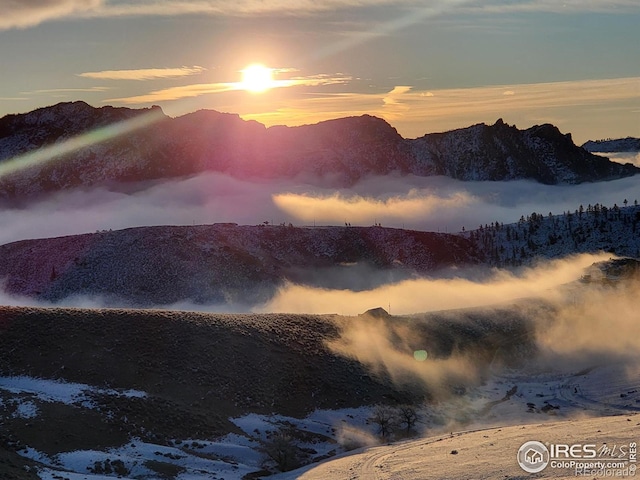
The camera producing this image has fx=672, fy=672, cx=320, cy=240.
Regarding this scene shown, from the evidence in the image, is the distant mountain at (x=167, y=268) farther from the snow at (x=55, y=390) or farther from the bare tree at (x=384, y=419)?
the snow at (x=55, y=390)

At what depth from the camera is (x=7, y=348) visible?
74188mm

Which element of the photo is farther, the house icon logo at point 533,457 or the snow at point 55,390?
the snow at point 55,390

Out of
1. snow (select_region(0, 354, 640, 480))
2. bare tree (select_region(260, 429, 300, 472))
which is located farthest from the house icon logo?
bare tree (select_region(260, 429, 300, 472))

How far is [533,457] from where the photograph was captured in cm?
4281

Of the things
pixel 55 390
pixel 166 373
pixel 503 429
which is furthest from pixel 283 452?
pixel 55 390

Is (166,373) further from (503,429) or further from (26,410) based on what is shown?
(503,429)

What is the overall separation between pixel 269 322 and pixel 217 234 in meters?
93.7

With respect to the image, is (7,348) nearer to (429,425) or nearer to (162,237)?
(429,425)

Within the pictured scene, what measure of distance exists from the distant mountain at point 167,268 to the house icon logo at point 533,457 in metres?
112

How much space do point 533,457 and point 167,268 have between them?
A: 132 meters

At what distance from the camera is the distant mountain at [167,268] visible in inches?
6191

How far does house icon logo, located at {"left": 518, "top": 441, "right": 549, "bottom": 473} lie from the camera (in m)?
40.6

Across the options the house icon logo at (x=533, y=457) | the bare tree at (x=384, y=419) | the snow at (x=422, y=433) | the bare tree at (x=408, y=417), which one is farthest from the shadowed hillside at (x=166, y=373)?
the house icon logo at (x=533, y=457)

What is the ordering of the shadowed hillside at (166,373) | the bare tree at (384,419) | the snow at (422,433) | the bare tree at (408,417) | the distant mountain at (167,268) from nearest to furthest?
the snow at (422,433) → the shadowed hillside at (166,373) → the bare tree at (384,419) → the bare tree at (408,417) → the distant mountain at (167,268)
